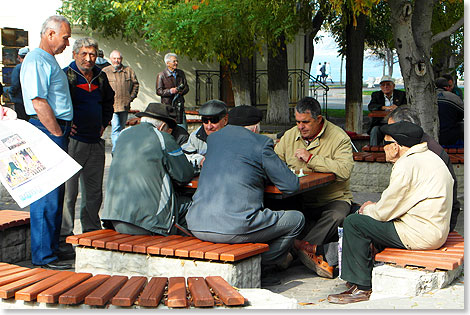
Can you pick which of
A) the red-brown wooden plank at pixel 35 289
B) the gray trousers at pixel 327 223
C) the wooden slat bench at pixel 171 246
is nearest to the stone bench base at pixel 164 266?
the wooden slat bench at pixel 171 246

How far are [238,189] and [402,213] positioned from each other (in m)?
1.27

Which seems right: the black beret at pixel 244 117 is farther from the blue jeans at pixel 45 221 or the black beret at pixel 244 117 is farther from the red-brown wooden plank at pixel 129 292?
the red-brown wooden plank at pixel 129 292

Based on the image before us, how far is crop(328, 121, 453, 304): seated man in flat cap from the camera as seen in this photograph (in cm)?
508

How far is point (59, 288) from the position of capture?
439 centimetres

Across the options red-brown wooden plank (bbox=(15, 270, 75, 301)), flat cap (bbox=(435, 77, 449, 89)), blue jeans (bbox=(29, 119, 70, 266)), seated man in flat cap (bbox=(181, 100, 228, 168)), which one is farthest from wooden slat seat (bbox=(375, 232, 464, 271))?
flat cap (bbox=(435, 77, 449, 89))

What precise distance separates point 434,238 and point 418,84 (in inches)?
209

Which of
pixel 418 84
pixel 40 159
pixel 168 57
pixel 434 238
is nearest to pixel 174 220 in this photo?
pixel 40 159

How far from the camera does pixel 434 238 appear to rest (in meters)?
5.12

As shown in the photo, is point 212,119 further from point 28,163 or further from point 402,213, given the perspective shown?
point 402,213

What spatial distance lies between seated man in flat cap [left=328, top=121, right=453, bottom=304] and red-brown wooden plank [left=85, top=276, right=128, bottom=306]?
171cm

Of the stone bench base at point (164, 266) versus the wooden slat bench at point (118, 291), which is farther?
the stone bench base at point (164, 266)

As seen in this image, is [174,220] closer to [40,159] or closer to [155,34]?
[40,159]

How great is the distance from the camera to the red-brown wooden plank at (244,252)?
503 cm

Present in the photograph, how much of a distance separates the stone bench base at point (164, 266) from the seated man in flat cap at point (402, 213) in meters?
0.68
